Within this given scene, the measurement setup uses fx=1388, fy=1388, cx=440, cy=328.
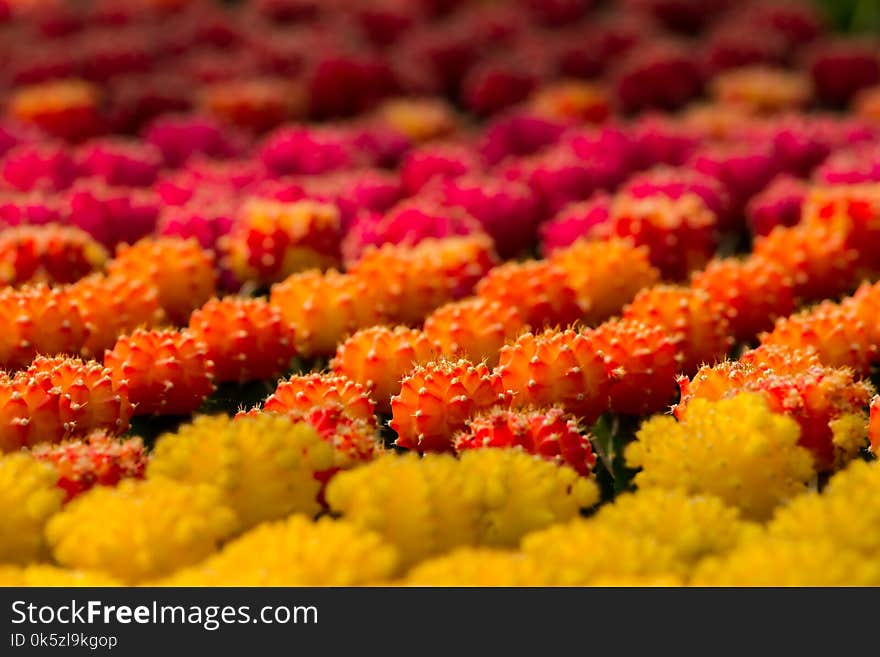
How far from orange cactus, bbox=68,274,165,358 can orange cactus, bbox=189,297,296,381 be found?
0.13 meters

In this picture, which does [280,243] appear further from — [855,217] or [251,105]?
[251,105]

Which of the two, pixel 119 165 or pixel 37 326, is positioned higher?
pixel 119 165

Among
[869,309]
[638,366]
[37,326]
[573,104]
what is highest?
[573,104]

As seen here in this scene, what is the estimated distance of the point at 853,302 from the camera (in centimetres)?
280

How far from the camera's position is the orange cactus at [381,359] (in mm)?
2547

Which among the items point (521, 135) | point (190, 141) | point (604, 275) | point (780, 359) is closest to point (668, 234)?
point (604, 275)

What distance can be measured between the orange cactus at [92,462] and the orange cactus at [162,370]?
1.20ft

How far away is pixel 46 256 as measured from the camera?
316 centimetres

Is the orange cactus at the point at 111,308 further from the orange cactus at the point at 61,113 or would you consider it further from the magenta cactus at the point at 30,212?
the orange cactus at the point at 61,113

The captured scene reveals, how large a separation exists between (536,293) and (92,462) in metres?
1.16

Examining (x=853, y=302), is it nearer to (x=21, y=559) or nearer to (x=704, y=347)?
(x=704, y=347)

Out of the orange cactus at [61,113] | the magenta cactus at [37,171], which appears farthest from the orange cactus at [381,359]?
the orange cactus at [61,113]
